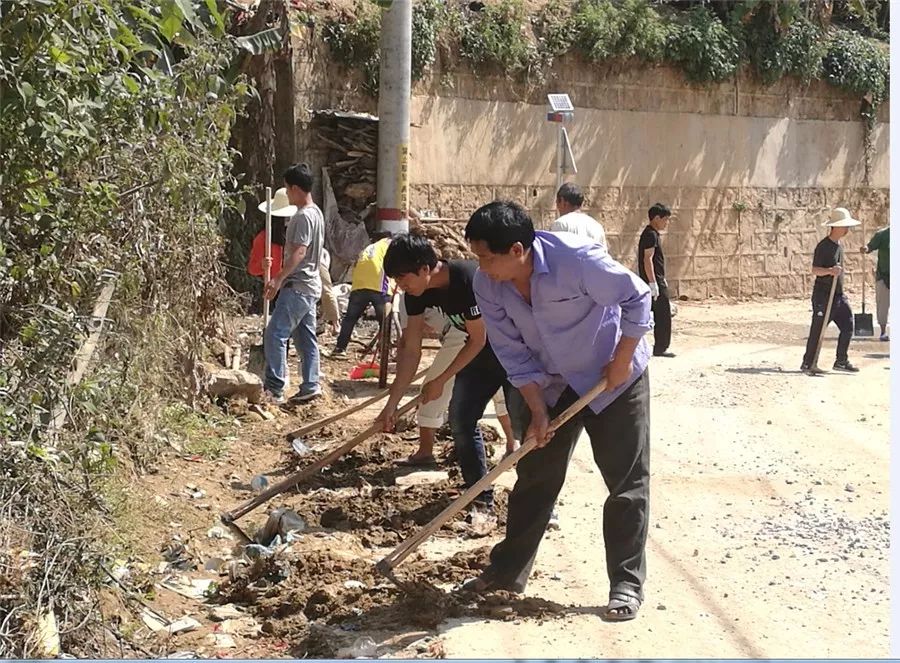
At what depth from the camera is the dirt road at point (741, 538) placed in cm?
472

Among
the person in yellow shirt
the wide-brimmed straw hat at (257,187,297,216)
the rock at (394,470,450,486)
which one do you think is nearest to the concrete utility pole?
the person in yellow shirt

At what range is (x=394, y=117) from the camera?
534 inches

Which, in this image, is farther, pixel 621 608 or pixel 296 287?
pixel 296 287

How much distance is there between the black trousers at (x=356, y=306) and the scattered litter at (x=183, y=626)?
21.3ft

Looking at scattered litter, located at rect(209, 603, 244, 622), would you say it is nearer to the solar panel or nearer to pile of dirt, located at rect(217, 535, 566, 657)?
pile of dirt, located at rect(217, 535, 566, 657)

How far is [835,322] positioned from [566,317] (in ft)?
25.9

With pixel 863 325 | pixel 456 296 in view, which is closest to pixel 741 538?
Result: pixel 456 296

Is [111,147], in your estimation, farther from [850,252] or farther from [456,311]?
[850,252]

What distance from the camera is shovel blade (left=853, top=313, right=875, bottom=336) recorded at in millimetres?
14453

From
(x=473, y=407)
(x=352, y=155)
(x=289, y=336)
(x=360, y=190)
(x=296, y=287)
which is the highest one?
(x=352, y=155)

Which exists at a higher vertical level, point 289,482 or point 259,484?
point 289,482

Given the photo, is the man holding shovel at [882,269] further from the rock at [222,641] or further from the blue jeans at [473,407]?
the rock at [222,641]

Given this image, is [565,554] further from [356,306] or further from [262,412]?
[356,306]

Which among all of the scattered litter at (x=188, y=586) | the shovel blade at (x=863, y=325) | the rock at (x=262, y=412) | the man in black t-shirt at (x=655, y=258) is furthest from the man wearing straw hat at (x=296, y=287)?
the shovel blade at (x=863, y=325)
